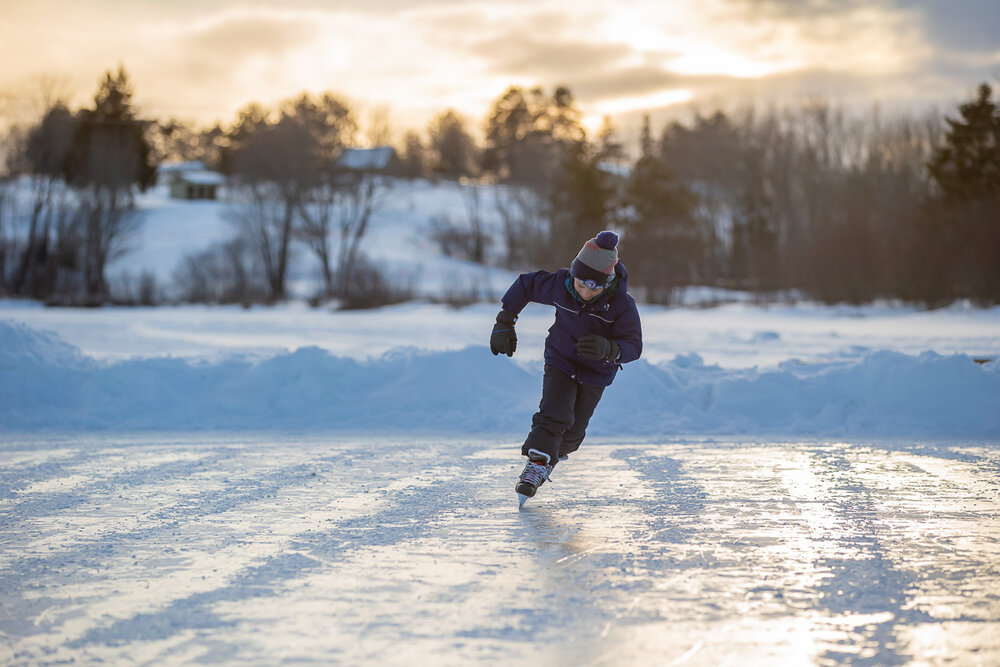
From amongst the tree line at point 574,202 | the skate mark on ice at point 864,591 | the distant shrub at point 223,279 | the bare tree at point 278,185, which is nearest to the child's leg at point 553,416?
the skate mark on ice at point 864,591

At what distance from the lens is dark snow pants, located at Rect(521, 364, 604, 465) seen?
215 inches

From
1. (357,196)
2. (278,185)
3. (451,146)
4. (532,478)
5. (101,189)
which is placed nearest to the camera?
(532,478)

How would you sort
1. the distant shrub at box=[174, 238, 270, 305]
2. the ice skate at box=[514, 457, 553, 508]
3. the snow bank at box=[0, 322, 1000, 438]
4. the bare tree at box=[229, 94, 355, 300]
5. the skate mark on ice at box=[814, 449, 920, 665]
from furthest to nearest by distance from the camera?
the bare tree at box=[229, 94, 355, 300], the distant shrub at box=[174, 238, 270, 305], the snow bank at box=[0, 322, 1000, 438], the ice skate at box=[514, 457, 553, 508], the skate mark on ice at box=[814, 449, 920, 665]

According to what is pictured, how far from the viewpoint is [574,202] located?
49.2 meters

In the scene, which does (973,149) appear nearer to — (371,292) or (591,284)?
(371,292)

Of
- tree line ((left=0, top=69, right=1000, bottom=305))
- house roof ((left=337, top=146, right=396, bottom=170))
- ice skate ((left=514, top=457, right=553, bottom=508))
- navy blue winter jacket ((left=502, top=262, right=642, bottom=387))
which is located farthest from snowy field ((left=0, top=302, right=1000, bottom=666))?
house roof ((left=337, top=146, right=396, bottom=170))

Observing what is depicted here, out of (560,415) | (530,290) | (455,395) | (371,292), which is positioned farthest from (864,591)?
(371,292)

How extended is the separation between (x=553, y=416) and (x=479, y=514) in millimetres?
815

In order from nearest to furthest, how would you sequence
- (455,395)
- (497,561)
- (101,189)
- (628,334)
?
1. (497,561)
2. (628,334)
3. (455,395)
4. (101,189)

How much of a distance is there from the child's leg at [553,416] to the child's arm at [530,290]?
0.43m

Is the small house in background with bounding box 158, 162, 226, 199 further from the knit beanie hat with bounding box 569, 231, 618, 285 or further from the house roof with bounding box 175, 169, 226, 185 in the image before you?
the knit beanie hat with bounding box 569, 231, 618, 285

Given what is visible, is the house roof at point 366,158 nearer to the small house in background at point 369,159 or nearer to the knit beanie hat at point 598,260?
the small house in background at point 369,159

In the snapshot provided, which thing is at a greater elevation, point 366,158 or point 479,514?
point 366,158

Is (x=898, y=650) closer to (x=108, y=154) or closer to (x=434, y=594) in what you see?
(x=434, y=594)
